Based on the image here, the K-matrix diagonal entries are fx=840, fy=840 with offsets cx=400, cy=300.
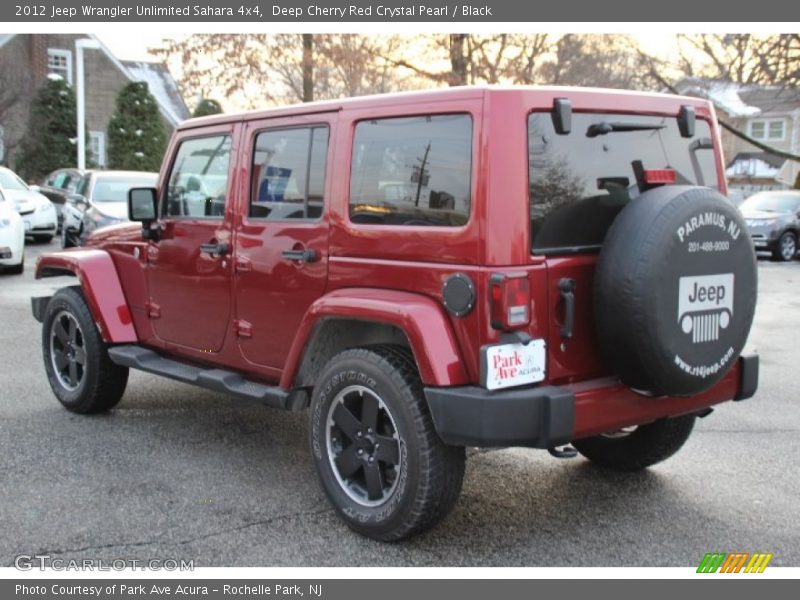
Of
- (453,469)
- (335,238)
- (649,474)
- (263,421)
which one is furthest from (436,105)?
(263,421)

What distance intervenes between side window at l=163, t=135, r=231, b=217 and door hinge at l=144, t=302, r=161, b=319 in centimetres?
58

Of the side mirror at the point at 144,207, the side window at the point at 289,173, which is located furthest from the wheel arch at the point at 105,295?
the side window at the point at 289,173

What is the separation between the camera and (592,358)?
3.66 m

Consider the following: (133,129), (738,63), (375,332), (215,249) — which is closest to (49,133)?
(133,129)

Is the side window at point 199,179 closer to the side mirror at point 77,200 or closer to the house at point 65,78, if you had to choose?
the side mirror at point 77,200

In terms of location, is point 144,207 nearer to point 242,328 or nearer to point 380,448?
point 242,328

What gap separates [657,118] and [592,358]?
3.95ft

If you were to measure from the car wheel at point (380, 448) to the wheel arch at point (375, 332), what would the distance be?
16 cm

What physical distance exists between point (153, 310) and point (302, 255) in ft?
5.28

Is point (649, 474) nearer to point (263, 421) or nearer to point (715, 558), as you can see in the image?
point (715, 558)

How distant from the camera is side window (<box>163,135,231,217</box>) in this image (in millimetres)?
4801

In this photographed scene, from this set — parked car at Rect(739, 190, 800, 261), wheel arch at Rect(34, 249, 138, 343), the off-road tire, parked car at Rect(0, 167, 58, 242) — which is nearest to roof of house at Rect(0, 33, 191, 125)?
parked car at Rect(0, 167, 58, 242)

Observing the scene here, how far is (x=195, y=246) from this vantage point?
4879 millimetres

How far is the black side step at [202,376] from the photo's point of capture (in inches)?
166
